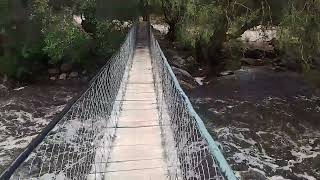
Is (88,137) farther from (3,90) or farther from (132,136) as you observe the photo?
(3,90)

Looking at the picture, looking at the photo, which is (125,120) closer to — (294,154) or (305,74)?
(294,154)

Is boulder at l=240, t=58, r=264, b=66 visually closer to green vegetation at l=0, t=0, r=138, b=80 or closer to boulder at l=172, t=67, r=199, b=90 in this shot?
boulder at l=172, t=67, r=199, b=90

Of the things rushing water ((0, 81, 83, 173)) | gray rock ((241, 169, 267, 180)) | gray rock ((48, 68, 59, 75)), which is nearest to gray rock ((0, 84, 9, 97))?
rushing water ((0, 81, 83, 173))

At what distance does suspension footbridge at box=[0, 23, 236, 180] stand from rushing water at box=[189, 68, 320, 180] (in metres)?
0.82

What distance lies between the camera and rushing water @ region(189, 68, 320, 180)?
4.66 metres

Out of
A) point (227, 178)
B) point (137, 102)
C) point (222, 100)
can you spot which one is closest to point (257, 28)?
point (222, 100)

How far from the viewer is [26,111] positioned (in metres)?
6.26

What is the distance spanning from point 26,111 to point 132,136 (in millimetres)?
3541

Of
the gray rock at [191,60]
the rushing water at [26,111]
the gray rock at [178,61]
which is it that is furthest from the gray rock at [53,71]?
the gray rock at [191,60]

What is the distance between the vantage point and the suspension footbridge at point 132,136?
2.51 meters

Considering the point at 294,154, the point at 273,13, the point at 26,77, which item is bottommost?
the point at 294,154

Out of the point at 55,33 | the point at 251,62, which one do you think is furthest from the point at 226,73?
the point at 55,33

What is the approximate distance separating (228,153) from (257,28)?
270 centimetres

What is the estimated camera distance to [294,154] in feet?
16.0
